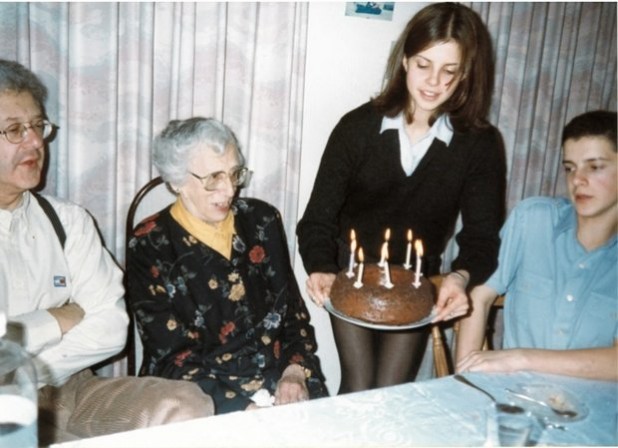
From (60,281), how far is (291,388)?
34.0 inches

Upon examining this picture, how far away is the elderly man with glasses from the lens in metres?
1.64

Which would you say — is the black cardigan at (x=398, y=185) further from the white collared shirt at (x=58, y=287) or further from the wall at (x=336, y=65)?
the white collared shirt at (x=58, y=287)

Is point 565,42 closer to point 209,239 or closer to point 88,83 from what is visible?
point 209,239

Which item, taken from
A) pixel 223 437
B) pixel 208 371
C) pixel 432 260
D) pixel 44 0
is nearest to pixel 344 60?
pixel 432 260

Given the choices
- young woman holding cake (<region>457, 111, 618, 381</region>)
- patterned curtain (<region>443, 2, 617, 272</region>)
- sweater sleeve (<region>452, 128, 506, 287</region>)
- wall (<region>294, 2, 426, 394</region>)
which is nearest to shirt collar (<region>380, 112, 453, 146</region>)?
sweater sleeve (<region>452, 128, 506, 287</region>)

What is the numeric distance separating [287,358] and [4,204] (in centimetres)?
110

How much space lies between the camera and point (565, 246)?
69.9 inches

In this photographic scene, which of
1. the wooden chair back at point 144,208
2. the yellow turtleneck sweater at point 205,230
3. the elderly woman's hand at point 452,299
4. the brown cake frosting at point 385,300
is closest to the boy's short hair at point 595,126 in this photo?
the elderly woman's hand at point 452,299

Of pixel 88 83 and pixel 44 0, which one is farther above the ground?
pixel 44 0

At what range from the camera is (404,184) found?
2027mm

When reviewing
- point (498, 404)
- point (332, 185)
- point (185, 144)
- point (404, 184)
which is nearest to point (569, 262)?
point (404, 184)

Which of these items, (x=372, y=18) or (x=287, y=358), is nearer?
(x=287, y=358)

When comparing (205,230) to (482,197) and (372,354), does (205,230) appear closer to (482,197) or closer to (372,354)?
(372,354)

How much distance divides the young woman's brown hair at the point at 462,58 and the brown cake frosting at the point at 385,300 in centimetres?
76
